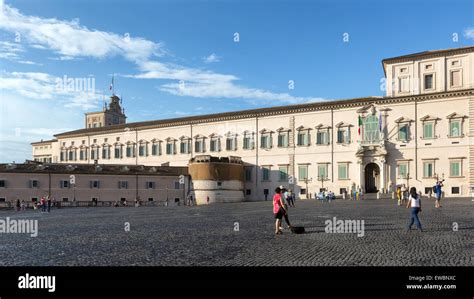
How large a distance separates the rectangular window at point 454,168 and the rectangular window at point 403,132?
16.9 ft

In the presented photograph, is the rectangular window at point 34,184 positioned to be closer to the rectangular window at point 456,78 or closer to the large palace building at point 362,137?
the large palace building at point 362,137

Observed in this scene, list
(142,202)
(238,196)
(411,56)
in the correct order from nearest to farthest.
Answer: (411,56)
(142,202)
(238,196)

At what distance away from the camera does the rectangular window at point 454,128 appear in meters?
48.2

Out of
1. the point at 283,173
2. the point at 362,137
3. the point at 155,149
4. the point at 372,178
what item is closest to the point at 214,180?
the point at 283,173

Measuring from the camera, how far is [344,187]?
5403 cm

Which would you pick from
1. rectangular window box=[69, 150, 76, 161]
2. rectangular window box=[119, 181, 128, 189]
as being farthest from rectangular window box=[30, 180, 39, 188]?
rectangular window box=[69, 150, 76, 161]

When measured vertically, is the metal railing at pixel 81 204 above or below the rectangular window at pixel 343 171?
below

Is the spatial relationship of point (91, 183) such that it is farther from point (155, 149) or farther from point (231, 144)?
point (231, 144)

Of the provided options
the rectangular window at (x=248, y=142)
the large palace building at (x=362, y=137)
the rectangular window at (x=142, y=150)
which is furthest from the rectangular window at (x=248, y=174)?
the rectangular window at (x=142, y=150)

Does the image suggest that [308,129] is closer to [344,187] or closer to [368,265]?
[344,187]

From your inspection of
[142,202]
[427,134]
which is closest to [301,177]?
[427,134]

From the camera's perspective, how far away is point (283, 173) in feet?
194

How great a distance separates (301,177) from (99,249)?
46.7 meters

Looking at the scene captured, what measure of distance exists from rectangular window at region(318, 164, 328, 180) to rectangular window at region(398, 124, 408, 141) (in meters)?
8.69
